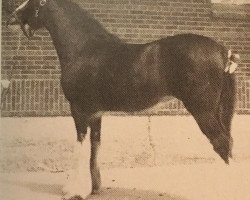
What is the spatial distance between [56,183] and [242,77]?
2.78 feet

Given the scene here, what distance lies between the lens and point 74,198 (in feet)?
6.05

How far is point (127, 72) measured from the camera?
1.84 m

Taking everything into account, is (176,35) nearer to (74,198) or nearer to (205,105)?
(205,105)

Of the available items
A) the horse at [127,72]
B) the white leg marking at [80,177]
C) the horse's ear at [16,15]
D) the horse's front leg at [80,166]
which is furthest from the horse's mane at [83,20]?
the white leg marking at [80,177]

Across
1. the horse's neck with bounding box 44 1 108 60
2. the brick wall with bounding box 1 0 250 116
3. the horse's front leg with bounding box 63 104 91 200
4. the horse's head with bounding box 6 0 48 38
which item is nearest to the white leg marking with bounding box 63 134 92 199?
the horse's front leg with bounding box 63 104 91 200

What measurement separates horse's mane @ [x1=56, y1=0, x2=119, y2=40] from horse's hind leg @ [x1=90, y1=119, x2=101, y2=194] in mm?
346

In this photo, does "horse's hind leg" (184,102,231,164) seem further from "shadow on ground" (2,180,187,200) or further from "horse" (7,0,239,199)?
"shadow on ground" (2,180,187,200)

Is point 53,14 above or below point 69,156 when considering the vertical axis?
above

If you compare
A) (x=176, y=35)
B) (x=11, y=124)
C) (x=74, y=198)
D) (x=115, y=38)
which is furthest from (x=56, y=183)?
(x=176, y=35)

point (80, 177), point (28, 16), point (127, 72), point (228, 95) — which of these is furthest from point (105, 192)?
point (28, 16)

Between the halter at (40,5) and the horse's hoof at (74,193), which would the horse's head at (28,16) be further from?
the horse's hoof at (74,193)

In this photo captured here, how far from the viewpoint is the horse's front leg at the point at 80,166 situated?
1849mm

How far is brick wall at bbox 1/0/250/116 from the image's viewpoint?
1.90 m

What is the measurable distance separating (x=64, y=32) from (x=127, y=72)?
1.04ft
